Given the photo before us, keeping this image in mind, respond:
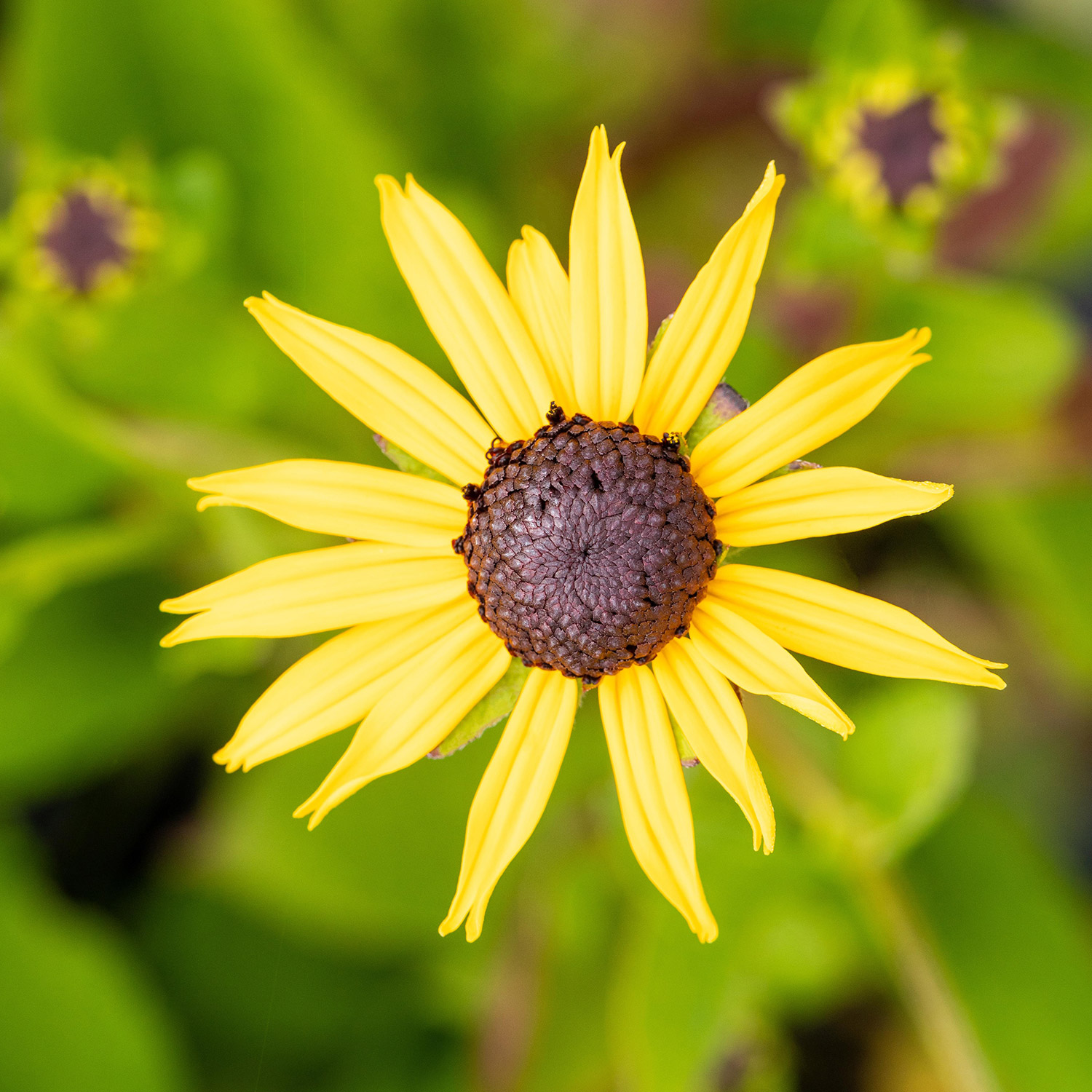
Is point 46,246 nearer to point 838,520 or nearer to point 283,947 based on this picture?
point 838,520

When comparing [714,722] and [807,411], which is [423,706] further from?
[807,411]

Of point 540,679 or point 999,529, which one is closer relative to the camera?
point 540,679

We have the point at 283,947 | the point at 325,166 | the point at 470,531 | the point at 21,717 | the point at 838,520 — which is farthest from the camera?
the point at 283,947

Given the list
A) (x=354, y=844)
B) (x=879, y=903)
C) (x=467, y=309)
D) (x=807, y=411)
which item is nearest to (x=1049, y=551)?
(x=879, y=903)

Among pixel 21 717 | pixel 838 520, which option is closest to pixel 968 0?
pixel 838 520

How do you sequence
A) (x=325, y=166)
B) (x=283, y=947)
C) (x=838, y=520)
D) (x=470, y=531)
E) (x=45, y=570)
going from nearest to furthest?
1. (x=838, y=520)
2. (x=470, y=531)
3. (x=45, y=570)
4. (x=325, y=166)
5. (x=283, y=947)

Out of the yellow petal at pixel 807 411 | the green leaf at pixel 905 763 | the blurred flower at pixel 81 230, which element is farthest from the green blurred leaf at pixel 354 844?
the yellow petal at pixel 807 411

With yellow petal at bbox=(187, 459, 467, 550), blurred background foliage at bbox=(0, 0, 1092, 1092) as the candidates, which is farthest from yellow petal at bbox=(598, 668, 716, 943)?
blurred background foliage at bbox=(0, 0, 1092, 1092)
